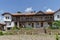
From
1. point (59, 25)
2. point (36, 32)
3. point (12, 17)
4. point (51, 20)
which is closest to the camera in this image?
point (36, 32)

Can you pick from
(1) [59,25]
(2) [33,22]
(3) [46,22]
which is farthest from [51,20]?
(1) [59,25]

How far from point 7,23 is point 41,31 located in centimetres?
2808

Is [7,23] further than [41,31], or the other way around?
[7,23]

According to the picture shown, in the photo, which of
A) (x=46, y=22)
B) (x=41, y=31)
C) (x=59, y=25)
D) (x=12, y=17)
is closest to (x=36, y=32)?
(x=41, y=31)

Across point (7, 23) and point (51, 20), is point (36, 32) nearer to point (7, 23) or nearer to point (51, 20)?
point (51, 20)

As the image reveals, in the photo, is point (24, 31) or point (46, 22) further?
point (46, 22)

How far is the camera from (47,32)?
46.3m

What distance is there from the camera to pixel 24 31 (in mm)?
46719

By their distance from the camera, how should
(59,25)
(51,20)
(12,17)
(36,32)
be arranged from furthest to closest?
(12,17) → (51,20) → (59,25) → (36,32)

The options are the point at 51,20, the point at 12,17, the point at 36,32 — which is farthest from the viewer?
the point at 12,17

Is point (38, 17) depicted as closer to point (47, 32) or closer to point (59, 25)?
point (59, 25)

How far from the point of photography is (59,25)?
5559 centimetres

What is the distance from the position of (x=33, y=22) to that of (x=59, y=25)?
15.1 meters

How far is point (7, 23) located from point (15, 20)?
136 inches
